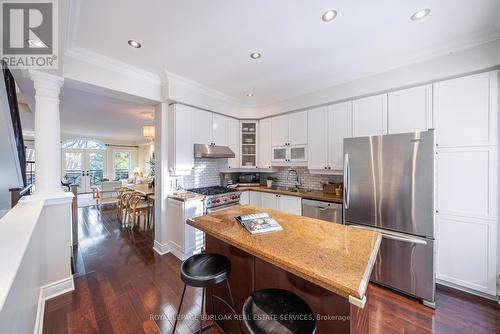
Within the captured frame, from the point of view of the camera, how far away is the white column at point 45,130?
2068 millimetres

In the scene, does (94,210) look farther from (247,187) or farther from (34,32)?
(34,32)

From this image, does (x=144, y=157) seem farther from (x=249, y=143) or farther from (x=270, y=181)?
(x=270, y=181)

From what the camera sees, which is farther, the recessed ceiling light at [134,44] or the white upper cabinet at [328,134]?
the white upper cabinet at [328,134]

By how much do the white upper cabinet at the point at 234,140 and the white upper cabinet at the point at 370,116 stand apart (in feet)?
7.25

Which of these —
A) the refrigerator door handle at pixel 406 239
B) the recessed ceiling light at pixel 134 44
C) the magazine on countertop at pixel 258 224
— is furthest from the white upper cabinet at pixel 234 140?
the refrigerator door handle at pixel 406 239

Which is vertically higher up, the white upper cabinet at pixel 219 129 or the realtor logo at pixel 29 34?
the realtor logo at pixel 29 34

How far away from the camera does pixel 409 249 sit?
208 cm

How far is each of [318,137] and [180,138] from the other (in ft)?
7.53

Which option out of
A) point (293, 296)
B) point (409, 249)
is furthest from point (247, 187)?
point (293, 296)

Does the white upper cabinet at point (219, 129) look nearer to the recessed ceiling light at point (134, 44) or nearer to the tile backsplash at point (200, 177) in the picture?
the tile backsplash at point (200, 177)

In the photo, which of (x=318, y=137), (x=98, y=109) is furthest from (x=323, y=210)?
(x=98, y=109)

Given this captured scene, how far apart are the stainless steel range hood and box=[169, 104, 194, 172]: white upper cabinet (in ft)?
0.43

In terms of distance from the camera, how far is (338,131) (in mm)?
3029

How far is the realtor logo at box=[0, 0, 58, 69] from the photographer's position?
1.39 m
